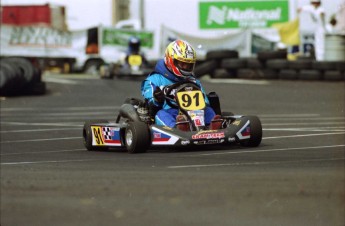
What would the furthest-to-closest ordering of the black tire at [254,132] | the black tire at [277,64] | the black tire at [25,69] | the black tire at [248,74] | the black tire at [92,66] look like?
1. the black tire at [92,66]
2. the black tire at [248,74]
3. the black tire at [277,64]
4. the black tire at [25,69]
5. the black tire at [254,132]

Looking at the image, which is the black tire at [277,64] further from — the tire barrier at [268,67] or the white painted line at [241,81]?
the white painted line at [241,81]

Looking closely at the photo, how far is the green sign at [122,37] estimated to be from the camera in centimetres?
2875

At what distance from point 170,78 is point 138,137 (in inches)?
37.8

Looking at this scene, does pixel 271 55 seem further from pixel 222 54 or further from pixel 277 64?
pixel 222 54

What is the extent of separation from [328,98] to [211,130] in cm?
868

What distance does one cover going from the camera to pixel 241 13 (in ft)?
96.5

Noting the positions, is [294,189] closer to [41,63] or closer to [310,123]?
[310,123]

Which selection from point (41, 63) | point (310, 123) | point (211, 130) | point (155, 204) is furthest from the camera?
point (41, 63)

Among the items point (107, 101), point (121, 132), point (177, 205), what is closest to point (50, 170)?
point (121, 132)

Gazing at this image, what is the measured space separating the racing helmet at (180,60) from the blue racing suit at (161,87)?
0.06 metres

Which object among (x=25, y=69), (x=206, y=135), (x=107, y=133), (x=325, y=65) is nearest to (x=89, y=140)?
(x=107, y=133)

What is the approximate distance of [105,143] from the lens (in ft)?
32.0

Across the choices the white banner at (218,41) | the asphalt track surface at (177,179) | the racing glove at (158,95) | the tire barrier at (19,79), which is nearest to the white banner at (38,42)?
the white banner at (218,41)

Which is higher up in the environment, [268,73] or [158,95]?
[158,95]
